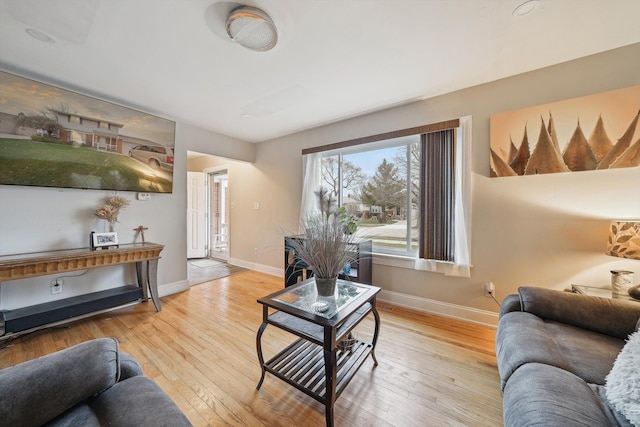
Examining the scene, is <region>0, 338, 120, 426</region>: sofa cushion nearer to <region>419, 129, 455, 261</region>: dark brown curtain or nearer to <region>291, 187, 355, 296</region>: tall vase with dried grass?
<region>291, 187, 355, 296</region>: tall vase with dried grass

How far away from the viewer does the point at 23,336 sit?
215 centimetres

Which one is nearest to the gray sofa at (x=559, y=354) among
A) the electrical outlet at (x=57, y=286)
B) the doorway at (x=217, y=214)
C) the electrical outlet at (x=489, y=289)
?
the electrical outlet at (x=489, y=289)

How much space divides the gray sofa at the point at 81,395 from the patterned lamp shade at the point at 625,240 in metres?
2.68

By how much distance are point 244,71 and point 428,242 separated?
8.68 feet

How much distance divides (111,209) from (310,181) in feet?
8.35

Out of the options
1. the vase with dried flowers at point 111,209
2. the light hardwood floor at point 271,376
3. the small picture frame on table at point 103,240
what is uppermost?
the vase with dried flowers at point 111,209

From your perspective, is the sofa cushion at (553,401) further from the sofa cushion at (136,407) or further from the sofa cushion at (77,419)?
the sofa cushion at (77,419)

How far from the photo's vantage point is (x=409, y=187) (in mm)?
2889

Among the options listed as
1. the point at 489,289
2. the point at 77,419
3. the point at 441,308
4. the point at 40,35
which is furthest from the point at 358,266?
the point at 40,35

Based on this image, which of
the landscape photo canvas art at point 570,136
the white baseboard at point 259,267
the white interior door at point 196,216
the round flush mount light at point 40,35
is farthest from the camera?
the white interior door at point 196,216

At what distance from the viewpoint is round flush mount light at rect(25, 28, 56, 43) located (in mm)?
1660

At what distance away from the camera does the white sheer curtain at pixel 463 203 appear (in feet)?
7.84

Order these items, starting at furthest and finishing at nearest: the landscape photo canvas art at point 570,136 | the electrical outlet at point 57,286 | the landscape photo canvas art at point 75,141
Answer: the electrical outlet at point 57,286 < the landscape photo canvas art at point 75,141 < the landscape photo canvas art at point 570,136

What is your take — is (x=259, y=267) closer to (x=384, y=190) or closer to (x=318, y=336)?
(x=384, y=190)
